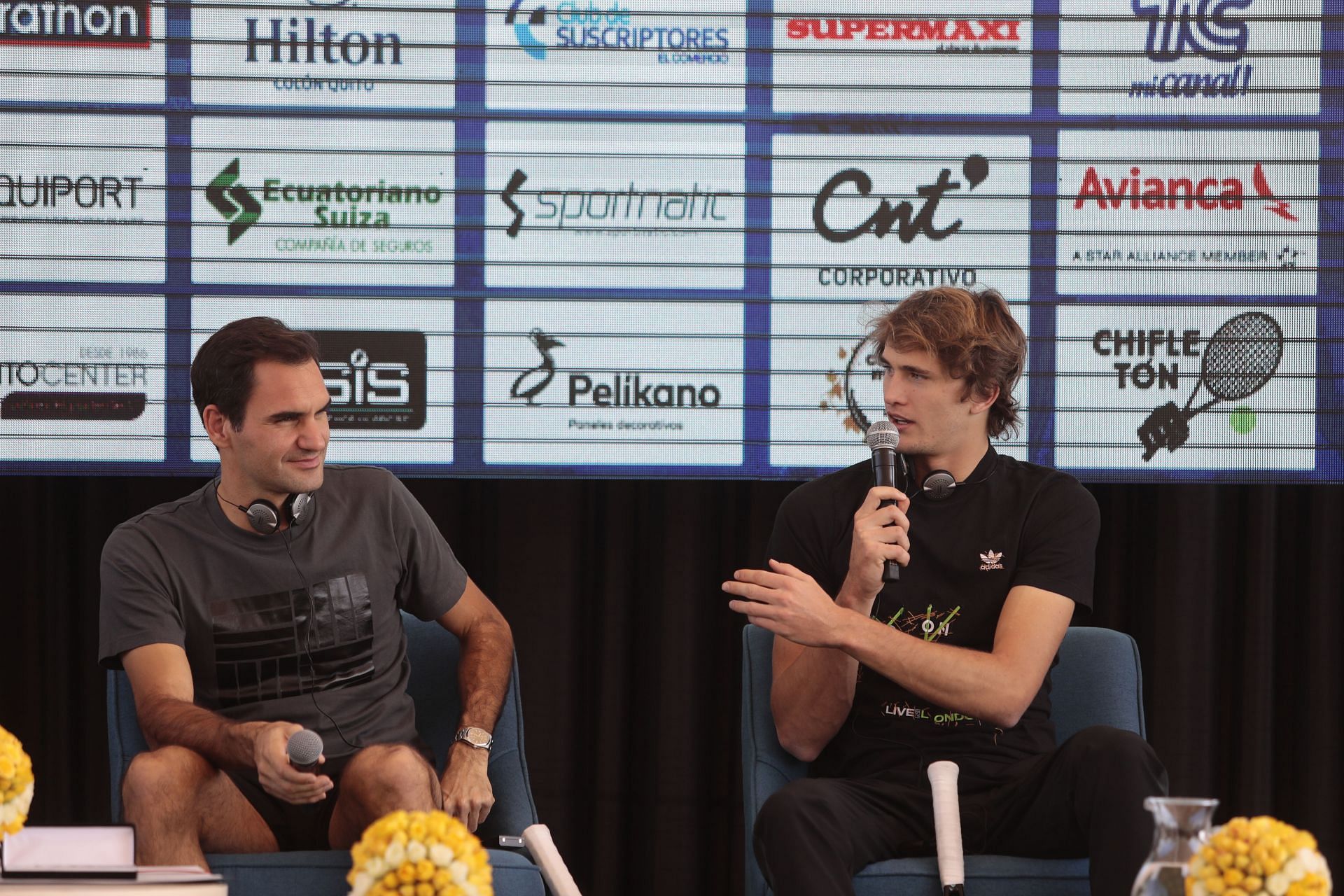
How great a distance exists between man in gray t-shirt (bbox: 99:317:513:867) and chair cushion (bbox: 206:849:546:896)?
2.1 inches

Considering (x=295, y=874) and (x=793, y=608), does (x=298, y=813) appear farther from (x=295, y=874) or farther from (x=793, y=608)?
(x=793, y=608)

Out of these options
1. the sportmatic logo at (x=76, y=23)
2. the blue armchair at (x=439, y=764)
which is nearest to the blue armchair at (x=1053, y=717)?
the blue armchair at (x=439, y=764)

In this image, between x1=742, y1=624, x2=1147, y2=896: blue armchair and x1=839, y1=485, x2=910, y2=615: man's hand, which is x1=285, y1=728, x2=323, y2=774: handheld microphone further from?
x1=839, y1=485, x2=910, y2=615: man's hand

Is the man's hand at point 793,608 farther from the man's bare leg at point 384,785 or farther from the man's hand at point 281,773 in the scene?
the man's hand at point 281,773

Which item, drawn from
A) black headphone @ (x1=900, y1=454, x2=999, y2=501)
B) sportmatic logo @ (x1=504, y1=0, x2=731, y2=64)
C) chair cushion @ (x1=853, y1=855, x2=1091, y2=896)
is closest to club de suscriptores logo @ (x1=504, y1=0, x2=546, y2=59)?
sportmatic logo @ (x1=504, y1=0, x2=731, y2=64)

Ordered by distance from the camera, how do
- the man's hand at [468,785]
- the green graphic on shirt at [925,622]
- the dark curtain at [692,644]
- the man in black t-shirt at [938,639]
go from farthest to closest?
the dark curtain at [692,644] → the green graphic on shirt at [925,622] → the man's hand at [468,785] → the man in black t-shirt at [938,639]

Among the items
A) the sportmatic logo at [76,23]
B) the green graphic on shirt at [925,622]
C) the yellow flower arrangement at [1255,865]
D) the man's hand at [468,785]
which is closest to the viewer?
the yellow flower arrangement at [1255,865]

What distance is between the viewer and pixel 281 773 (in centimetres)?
207

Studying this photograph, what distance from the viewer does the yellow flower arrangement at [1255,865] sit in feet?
4.57

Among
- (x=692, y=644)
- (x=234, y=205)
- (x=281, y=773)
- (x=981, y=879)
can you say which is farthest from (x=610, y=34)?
(x=981, y=879)

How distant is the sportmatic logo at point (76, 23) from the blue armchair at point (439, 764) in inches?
57.9

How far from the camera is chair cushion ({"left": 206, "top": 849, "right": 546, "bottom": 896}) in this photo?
7.11ft

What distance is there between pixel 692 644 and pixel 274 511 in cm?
130

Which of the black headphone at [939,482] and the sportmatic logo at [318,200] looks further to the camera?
the sportmatic logo at [318,200]
